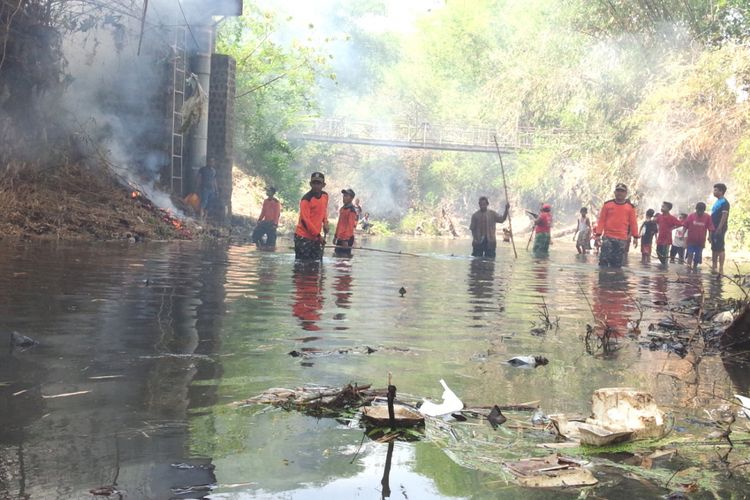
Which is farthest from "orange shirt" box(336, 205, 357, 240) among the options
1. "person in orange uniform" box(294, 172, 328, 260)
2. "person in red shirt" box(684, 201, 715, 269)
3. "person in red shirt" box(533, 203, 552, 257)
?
"person in red shirt" box(533, 203, 552, 257)

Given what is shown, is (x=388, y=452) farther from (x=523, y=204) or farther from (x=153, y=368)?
(x=523, y=204)

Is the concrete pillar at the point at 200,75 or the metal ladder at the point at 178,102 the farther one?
the concrete pillar at the point at 200,75

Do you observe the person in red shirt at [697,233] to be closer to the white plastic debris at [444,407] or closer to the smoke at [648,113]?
the smoke at [648,113]

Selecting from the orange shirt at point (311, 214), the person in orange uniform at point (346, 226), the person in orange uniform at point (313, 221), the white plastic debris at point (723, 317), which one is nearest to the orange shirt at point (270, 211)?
the person in orange uniform at point (346, 226)

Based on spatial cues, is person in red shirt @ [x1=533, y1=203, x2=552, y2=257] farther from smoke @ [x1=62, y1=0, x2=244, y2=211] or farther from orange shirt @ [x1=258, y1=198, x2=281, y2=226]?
smoke @ [x1=62, y1=0, x2=244, y2=211]

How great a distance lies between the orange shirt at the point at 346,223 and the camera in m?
18.2

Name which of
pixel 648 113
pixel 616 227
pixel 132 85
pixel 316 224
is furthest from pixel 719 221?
pixel 648 113

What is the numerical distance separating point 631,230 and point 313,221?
21.8 ft

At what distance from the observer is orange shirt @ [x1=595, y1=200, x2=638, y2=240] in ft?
61.0

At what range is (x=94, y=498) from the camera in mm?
3357

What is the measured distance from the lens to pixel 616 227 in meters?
18.8

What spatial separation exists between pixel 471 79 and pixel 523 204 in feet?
33.6

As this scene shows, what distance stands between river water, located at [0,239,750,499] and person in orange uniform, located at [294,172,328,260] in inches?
81.8

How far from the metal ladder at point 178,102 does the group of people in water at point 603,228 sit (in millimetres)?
3421
